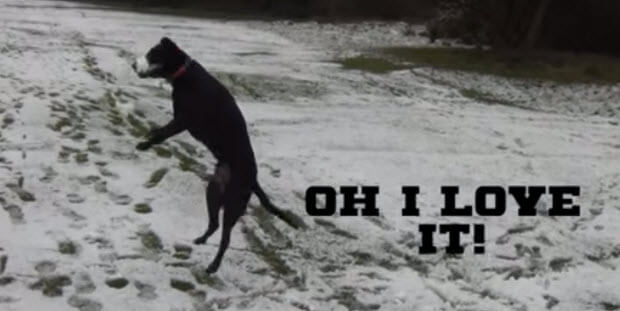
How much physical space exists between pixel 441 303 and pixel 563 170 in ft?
16.8

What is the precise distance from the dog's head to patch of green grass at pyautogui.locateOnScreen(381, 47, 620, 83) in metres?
16.6

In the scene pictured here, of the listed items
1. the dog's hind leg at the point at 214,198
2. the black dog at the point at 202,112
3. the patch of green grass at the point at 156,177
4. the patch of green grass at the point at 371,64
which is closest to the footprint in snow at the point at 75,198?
the patch of green grass at the point at 156,177

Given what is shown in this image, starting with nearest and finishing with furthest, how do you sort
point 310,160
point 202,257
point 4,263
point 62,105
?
point 4,263 → point 202,257 → point 310,160 → point 62,105

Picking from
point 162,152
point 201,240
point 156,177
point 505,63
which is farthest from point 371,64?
point 201,240

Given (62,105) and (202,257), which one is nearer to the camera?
(202,257)

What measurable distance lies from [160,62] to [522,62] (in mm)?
19448

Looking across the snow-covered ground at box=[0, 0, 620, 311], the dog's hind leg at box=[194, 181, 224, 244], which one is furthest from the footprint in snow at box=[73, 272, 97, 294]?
the dog's hind leg at box=[194, 181, 224, 244]

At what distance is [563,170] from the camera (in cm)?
1048

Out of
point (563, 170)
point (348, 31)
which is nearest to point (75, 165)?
point (563, 170)

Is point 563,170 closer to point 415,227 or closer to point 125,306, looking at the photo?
point 415,227

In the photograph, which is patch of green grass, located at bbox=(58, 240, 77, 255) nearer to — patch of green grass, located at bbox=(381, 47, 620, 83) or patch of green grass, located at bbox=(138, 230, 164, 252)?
patch of green grass, located at bbox=(138, 230, 164, 252)

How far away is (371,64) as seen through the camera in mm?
21453

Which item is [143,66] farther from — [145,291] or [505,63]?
[505,63]

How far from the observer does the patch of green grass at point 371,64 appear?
20.5m
